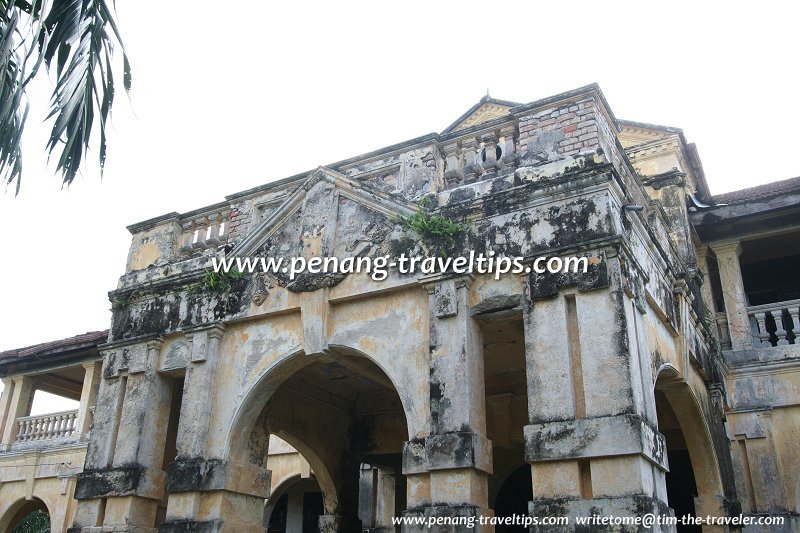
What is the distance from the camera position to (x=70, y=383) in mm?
18078

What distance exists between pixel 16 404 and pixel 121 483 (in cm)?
1007

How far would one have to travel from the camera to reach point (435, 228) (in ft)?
23.2

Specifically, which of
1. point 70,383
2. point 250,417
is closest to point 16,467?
point 70,383

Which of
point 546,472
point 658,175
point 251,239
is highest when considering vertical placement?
point 658,175

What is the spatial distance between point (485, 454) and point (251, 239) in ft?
12.4

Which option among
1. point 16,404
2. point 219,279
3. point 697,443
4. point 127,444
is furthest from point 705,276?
point 16,404

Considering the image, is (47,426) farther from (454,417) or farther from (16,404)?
(454,417)

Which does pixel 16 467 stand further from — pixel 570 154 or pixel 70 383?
pixel 570 154

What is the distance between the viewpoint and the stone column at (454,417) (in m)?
5.99

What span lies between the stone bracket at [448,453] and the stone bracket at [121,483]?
11.0 feet

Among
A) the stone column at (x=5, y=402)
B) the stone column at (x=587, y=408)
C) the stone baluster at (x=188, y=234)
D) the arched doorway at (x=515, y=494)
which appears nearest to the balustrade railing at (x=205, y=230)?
the stone baluster at (x=188, y=234)

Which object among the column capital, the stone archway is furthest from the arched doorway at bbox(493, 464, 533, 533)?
the column capital

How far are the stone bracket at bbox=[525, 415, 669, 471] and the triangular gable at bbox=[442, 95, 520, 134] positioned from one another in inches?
415

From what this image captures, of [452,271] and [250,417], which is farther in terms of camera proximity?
[250,417]
